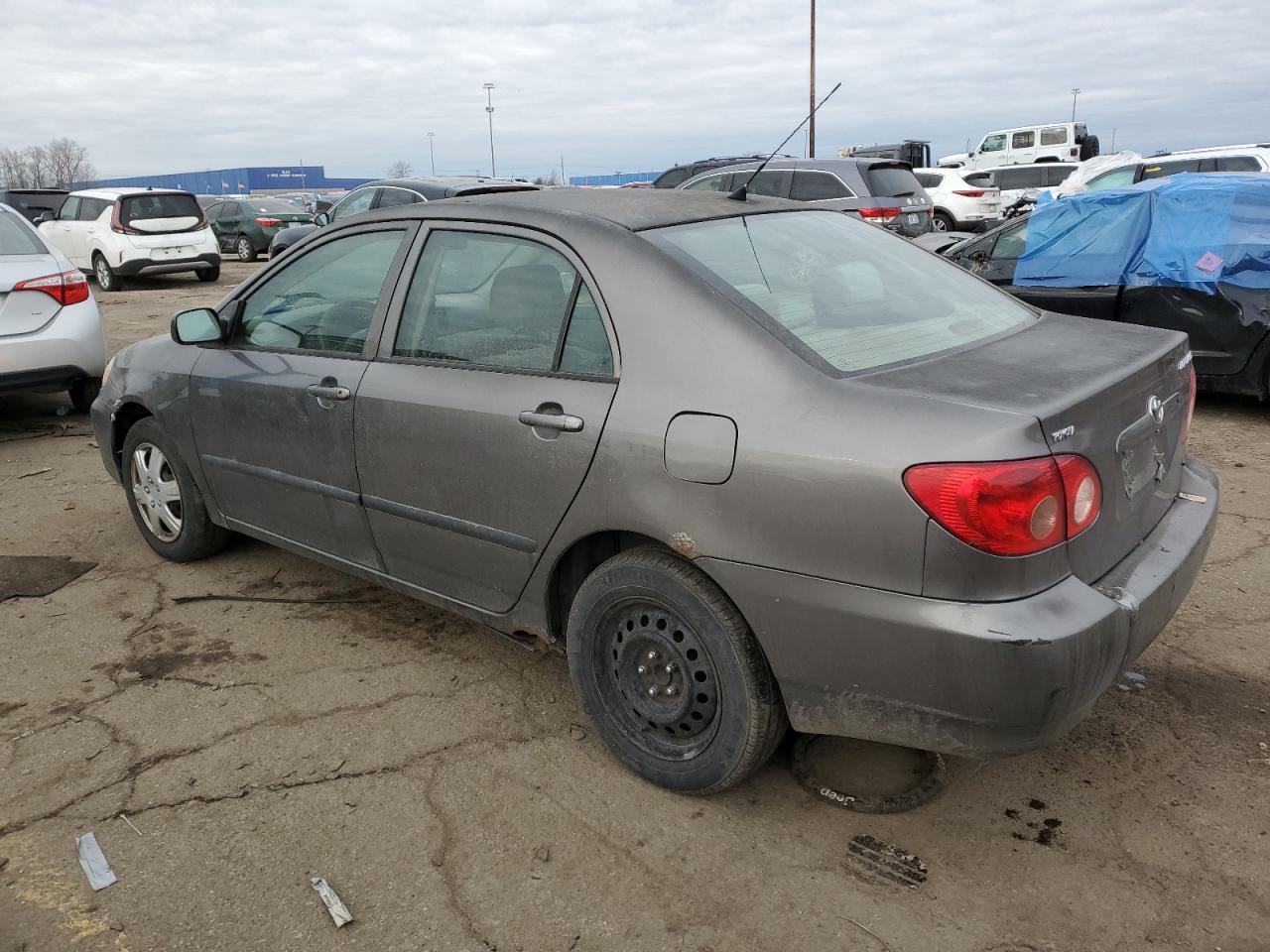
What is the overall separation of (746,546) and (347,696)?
1.70 metres

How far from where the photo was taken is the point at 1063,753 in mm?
2967

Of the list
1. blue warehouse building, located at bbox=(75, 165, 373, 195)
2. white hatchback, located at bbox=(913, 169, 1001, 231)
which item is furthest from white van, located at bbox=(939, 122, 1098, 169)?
blue warehouse building, located at bbox=(75, 165, 373, 195)

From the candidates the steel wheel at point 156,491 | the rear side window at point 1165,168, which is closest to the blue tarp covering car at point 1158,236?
the steel wheel at point 156,491

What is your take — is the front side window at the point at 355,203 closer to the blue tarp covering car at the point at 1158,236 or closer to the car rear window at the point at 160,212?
the car rear window at the point at 160,212

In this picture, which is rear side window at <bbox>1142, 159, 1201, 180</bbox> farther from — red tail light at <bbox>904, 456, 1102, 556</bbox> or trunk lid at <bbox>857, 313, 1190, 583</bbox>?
red tail light at <bbox>904, 456, 1102, 556</bbox>

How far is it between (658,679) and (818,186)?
1150 cm

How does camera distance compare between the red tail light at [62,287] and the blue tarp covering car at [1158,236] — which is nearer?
the blue tarp covering car at [1158,236]

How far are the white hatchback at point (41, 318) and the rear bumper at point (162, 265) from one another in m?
8.99

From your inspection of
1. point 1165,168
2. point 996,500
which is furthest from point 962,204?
point 996,500

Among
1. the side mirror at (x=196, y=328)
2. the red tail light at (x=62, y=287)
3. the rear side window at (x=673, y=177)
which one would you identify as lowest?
the side mirror at (x=196, y=328)

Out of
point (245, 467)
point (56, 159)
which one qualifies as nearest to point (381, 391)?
point (245, 467)

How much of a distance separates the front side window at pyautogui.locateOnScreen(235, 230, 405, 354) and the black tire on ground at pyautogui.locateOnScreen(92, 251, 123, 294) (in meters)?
13.9

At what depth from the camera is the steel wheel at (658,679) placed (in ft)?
8.75

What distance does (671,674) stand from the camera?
2.75 m
